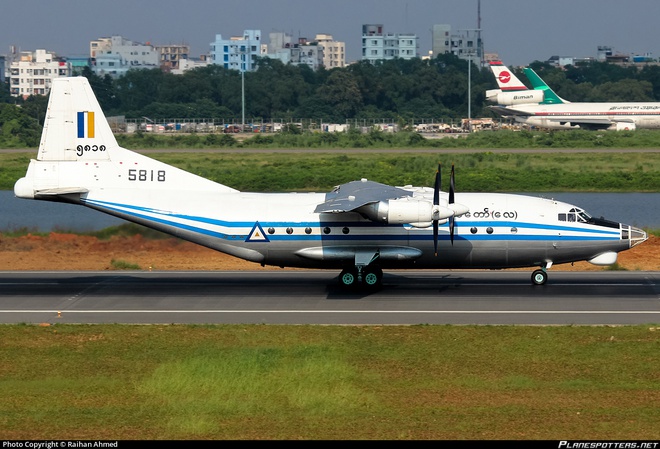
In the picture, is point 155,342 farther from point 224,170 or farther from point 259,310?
point 224,170

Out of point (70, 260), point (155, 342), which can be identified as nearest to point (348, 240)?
point (155, 342)

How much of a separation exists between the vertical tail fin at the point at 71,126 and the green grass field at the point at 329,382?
9066mm

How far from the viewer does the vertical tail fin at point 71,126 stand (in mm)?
A: 35531

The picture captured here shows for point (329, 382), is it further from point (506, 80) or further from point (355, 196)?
point (506, 80)

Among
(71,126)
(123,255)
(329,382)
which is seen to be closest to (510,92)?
(123,255)

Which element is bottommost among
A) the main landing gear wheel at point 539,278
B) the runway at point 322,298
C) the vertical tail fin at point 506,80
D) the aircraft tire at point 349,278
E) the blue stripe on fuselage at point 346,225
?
the runway at point 322,298

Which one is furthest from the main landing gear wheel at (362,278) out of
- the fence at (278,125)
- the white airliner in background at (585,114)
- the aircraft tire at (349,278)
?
the fence at (278,125)

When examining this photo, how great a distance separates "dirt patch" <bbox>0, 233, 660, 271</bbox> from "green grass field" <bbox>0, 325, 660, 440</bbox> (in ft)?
43.9

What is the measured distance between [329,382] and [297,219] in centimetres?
1220

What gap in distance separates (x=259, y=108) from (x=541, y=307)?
14026 centimetres

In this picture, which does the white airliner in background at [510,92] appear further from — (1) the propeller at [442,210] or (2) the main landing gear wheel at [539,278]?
(1) the propeller at [442,210]

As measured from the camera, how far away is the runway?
99.1ft

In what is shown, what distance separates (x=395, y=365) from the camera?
2456cm

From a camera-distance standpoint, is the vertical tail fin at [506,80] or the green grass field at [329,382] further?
the vertical tail fin at [506,80]
